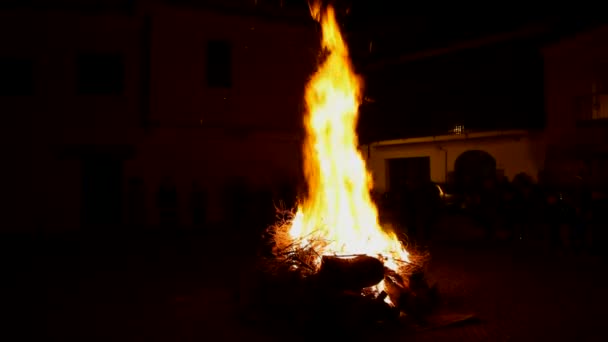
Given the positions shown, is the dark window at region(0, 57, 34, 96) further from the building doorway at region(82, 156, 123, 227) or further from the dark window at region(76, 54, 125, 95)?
the building doorway at region(82, 156, 123, 227)

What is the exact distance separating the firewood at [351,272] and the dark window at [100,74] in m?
10.8

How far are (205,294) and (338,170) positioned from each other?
8.42ft

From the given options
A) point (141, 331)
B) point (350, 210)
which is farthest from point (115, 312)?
point (350, 210)

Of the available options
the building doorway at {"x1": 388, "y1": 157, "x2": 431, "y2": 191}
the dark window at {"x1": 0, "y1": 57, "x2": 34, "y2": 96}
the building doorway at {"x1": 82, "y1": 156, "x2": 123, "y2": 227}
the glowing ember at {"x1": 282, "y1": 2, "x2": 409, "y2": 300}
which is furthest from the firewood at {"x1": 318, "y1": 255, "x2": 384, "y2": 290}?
the building doorway at {"x1": 388, "y1": 157, "x2": 431, "y2": 191}

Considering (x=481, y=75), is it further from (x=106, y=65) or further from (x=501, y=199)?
(x=106, y=65)

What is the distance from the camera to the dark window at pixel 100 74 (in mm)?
14016

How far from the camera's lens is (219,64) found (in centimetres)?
1515

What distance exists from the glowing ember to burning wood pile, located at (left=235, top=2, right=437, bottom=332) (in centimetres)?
1

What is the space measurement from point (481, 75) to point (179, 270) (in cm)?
1505

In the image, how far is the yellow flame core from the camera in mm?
6805

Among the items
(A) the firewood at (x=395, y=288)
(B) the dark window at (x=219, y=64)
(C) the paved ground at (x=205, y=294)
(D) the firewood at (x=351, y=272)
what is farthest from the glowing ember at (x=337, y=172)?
(B) the dark window at (x=219, y=64)

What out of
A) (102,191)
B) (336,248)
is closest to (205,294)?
(336,248)

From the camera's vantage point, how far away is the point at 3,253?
33.7 feet

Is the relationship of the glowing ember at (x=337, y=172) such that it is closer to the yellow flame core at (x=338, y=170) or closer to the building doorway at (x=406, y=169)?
the yellow flame core at (x=338, y=170)
